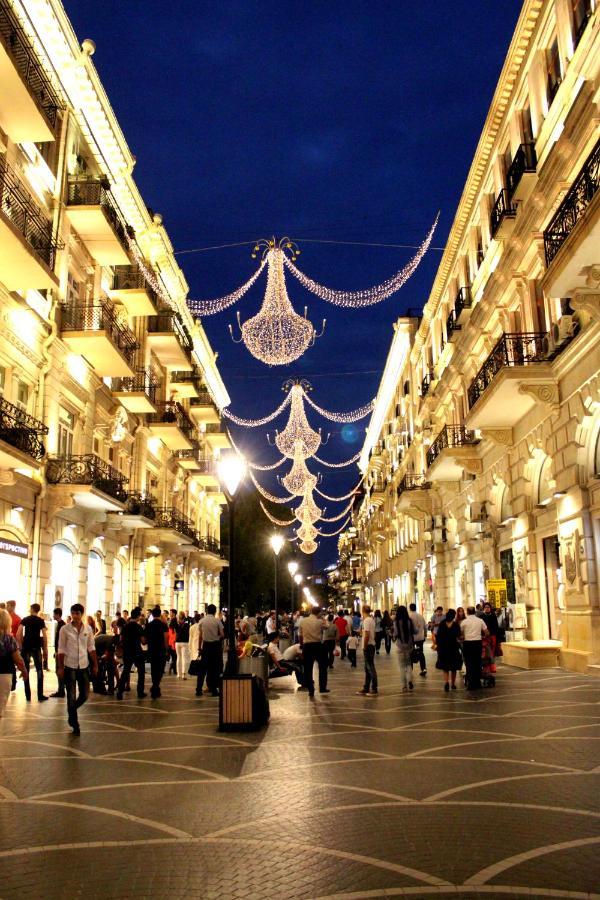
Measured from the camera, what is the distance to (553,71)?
1917cm

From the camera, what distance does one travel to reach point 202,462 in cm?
4975

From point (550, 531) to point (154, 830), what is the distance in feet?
53.4

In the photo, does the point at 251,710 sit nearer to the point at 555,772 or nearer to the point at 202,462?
the point at 555,772

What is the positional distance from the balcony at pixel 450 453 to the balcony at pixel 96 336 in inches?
456

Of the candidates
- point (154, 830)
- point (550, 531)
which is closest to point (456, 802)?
point (154, 830)

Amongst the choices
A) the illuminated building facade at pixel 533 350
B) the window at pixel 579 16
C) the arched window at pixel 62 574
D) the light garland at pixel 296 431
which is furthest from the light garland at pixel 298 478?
the window at pixel 579 16

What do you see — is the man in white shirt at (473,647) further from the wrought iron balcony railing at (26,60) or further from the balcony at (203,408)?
the balcony at (203,408)

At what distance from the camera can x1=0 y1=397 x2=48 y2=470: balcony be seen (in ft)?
63.2

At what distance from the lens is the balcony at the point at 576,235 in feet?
45.1

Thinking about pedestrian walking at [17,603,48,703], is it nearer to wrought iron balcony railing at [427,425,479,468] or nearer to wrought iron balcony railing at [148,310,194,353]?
wrought iron balcony railing at [427,425,479,468]

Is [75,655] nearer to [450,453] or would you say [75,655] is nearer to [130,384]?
[450,453]

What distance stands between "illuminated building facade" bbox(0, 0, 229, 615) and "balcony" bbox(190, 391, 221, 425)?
9.31 meters

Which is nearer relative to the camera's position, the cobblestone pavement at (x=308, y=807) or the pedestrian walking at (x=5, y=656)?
the cobblestone pavement at (x=308, y=807)

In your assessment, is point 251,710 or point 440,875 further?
point 251,710
